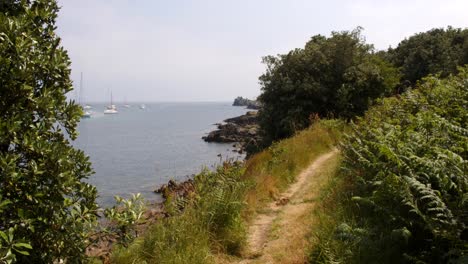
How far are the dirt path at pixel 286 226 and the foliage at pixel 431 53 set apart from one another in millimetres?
35366

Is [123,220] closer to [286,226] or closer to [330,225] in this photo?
[330,225]

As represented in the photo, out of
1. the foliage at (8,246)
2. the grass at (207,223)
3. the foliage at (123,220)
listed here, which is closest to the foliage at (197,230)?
the grass at (207,223)

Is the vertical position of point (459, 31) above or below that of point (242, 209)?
above

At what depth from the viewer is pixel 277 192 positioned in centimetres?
963

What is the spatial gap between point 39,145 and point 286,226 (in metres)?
5.01

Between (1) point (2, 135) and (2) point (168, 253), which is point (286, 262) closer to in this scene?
(2) point (168, 253)

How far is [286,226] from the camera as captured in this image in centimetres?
720

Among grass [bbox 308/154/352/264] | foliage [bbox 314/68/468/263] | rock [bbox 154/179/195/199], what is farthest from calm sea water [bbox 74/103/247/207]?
foliage [bbox 314/68/468/263]

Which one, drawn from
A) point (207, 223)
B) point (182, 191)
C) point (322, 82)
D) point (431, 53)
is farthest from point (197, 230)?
point (431, 53)


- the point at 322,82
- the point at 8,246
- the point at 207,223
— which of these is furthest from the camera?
the point at 322,82

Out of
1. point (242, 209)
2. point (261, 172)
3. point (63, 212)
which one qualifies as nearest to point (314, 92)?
point (261, 172)

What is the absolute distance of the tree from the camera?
3.28 meters

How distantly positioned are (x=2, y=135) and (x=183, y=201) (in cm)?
Answer: 404

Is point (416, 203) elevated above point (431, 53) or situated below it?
below
